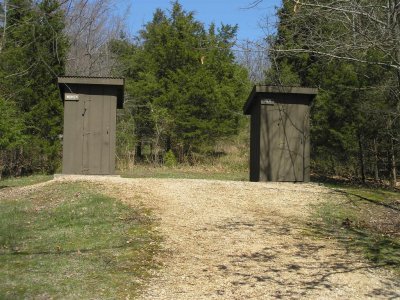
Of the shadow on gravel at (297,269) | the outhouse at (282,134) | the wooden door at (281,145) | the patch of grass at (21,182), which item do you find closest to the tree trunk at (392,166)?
the outhouse at (282,134)

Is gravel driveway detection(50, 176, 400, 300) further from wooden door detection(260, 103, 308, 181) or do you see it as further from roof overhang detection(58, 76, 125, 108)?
roof overhang detection(58, 76, 125, 108)

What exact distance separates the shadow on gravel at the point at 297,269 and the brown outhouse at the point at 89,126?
24.8 feet

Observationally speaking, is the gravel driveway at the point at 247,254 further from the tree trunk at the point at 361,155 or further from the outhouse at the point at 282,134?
the tree trunk at the point at 361,155

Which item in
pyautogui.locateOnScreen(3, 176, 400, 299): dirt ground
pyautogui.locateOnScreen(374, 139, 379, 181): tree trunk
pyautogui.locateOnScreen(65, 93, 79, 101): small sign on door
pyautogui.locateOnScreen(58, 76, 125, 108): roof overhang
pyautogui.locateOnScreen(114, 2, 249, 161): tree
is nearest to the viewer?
pyautogui.locateOnScreen(3, 176, 400, 299): dirt ground

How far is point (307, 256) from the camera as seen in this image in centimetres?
643

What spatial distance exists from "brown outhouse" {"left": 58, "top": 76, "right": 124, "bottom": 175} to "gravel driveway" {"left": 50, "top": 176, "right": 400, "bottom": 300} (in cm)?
287

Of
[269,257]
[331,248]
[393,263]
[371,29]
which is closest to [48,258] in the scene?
[269,257]

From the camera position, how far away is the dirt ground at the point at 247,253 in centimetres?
520

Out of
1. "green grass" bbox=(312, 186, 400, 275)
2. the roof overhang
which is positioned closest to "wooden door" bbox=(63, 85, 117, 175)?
the roof overhang

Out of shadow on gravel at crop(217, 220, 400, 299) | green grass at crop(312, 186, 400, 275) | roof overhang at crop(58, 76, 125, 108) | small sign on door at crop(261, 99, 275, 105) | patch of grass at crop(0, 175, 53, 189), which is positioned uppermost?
roof overhang at crop(58, 76, 125, 108)

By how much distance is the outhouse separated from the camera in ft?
44.4

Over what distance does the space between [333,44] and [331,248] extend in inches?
144

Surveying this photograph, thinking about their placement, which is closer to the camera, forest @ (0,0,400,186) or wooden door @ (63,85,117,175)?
forest @ (0,0,400,186)

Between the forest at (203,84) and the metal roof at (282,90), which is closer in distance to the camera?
the forest at (203,84)
